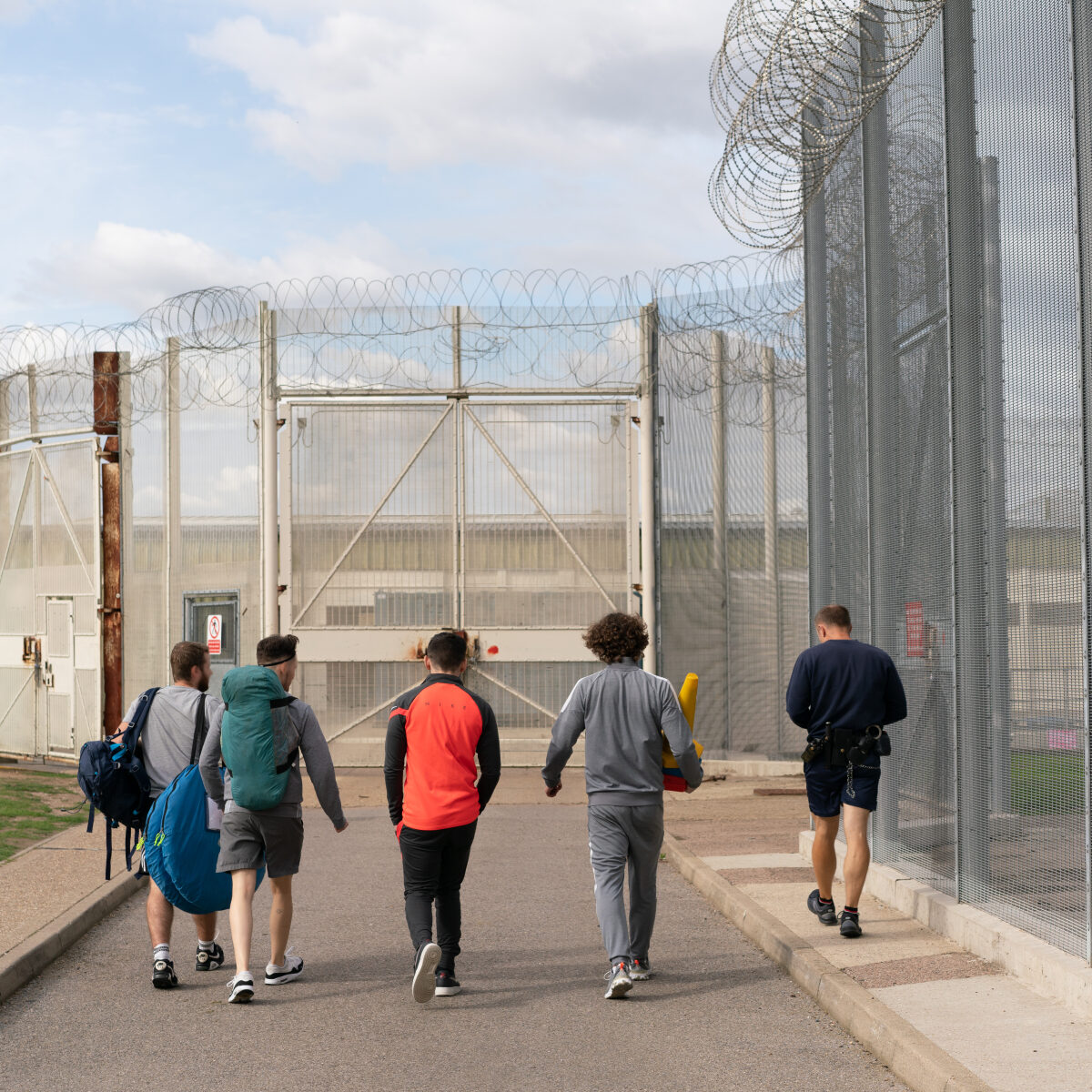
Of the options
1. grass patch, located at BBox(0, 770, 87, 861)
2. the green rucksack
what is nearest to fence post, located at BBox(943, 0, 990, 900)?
the green rucksack

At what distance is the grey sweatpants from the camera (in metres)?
6.39

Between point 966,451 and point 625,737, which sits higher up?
point 966,451

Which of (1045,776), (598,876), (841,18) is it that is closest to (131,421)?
(841,18)

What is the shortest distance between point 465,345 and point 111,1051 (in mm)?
12375

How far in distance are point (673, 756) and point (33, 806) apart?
8653 mm

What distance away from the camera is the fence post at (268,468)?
16.8 m

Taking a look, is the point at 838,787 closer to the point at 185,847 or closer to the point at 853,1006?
the point at 853,1006

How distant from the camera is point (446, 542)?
1702cm

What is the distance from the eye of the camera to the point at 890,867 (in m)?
8.50

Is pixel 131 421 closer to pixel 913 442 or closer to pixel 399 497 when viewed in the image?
pixel 399 497

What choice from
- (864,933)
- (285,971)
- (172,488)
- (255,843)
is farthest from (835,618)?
(172,488)

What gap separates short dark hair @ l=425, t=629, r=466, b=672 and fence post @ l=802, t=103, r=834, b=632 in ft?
14.0

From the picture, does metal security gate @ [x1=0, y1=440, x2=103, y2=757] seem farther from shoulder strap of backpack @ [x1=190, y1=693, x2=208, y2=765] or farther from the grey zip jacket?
the grey zip jacket

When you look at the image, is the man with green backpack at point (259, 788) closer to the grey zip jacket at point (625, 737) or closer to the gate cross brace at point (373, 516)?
the grey zip jacket at point (625, 737)
